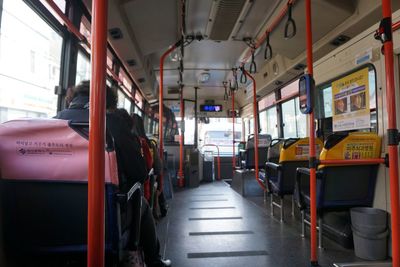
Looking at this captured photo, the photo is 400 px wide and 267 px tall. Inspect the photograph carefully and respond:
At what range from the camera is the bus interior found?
116cm

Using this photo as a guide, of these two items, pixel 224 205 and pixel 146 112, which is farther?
pixel 146 112

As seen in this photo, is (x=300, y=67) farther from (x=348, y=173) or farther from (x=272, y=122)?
(x=348, y=173)

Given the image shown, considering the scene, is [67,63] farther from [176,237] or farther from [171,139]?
[171,139]

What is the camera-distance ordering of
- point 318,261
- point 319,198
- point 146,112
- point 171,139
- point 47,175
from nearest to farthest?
1. point 47,175
2. point 318,261
3. point 319,198
4. point 171,139
5. point 146,112

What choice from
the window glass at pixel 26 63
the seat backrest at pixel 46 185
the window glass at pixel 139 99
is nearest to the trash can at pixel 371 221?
the seat backrest at pixel 46 185

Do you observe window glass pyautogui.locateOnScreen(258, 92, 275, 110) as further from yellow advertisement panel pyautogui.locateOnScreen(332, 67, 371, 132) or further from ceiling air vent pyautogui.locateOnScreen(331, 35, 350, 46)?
yellow advertisement panel pyautogui.locateOnScreen(332, 67, 371, 132)

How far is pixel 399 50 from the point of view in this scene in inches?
82.9

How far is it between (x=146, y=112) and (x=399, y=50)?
21.6 feet

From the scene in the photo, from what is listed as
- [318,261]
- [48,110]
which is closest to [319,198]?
[318,261]

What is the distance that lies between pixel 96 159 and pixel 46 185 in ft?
1.65

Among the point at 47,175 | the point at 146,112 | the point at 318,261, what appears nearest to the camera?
the point at 47,175

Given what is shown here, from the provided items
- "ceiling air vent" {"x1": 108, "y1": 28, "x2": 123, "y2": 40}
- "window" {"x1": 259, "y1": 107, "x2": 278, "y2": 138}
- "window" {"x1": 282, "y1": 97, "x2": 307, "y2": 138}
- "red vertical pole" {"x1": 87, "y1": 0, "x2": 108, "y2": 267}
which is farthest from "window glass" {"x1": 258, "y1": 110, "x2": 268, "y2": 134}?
"red vertical pole" {"x1": 87, "y1": 0, "x2": 108, "y2": 267}

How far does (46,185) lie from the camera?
3.85 ft

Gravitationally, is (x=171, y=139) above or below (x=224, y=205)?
above
